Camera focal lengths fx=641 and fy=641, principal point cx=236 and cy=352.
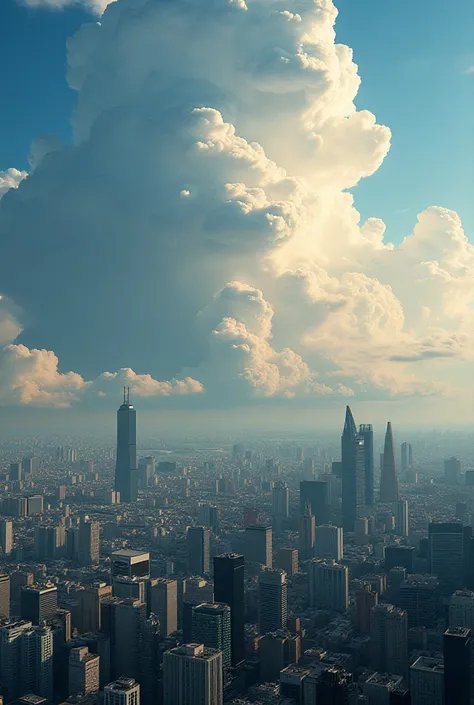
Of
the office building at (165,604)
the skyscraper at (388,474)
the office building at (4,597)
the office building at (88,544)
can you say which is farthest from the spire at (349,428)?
the office building at (4,597)

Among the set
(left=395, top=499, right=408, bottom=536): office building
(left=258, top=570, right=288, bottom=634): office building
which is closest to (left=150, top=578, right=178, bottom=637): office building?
(left=258, top=570, right=288, bottom=634): office building

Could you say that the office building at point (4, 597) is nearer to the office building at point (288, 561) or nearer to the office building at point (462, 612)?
the office building at point (288, 561)

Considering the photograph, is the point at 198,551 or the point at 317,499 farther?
the point at 317,499

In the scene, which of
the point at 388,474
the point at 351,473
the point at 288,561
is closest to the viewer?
the point at 288,561

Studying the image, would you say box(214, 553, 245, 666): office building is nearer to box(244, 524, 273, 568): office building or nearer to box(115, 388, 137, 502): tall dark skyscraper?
box(244, 524, 273, 568): office building

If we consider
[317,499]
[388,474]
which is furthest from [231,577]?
[388,474]

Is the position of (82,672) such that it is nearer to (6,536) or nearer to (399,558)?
(399,558)
